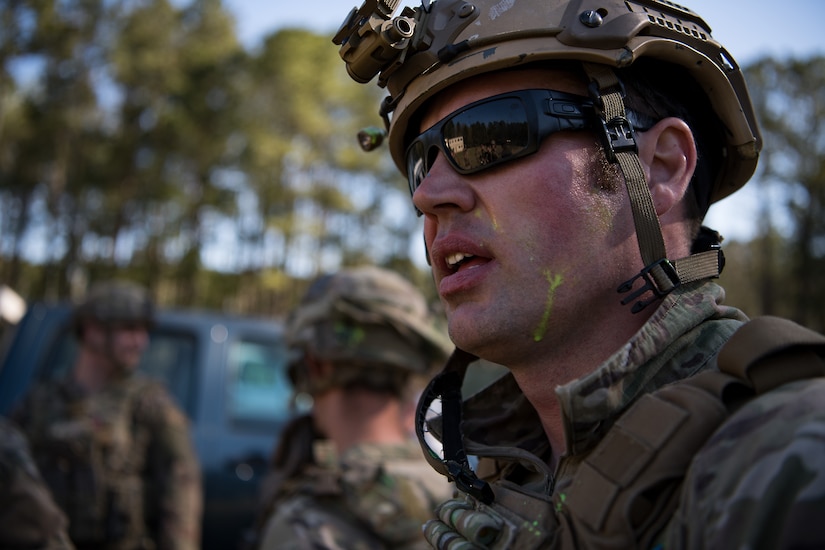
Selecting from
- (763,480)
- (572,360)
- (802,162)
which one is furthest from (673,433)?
(802,162)

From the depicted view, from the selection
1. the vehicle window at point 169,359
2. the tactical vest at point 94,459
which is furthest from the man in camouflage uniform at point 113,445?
the vehicle window at point 169,359

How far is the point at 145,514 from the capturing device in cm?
478

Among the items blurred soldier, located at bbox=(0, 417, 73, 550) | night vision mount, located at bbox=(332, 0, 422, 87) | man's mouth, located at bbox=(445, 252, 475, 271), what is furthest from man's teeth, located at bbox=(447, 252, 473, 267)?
blurred soldier, located at bbox=(0, 417, 73, 550)

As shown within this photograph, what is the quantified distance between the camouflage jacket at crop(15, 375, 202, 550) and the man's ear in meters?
3.96

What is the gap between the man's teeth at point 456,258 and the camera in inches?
62.5

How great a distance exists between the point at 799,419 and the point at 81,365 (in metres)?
5.07

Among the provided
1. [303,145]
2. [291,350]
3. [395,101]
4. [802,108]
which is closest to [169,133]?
[303,145]

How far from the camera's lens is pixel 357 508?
8.76 feet

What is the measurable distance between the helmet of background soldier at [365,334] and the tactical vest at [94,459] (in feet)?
6.41

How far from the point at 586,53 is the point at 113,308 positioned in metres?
4.38

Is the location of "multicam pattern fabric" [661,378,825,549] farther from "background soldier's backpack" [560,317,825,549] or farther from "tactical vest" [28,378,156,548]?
"tactical vest" [28,378,156,548]

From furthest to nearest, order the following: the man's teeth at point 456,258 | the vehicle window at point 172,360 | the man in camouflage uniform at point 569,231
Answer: the vehicle window at point 172,360, the man's teeth at point 456,258, the man in camouflage uniform at point 569,231

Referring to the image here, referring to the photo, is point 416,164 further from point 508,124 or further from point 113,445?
point 113,445

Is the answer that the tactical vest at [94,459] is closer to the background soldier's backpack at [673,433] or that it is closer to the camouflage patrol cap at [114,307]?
the camouflage patrol cap at [114,307]
